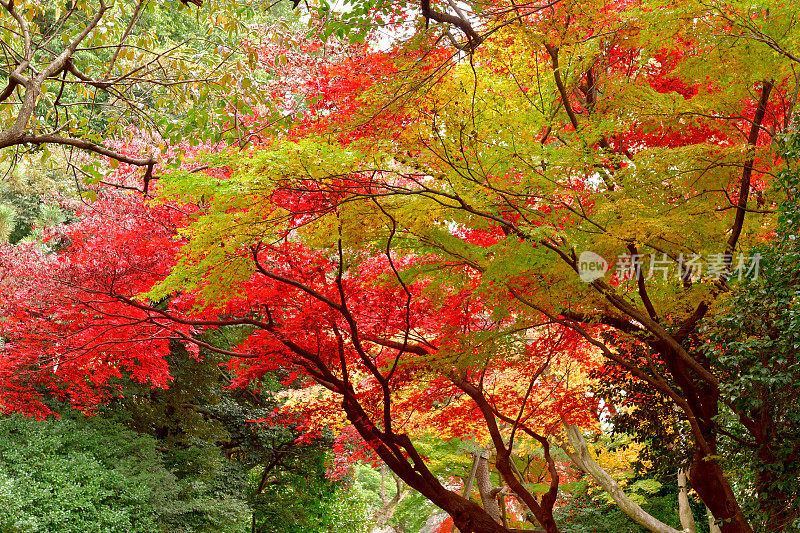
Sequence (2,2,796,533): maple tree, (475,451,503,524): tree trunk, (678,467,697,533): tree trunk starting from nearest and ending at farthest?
(2,2,796,533): maple tree, (678,467,697,533): tree trunk, (475,451,503,524): tree trunk

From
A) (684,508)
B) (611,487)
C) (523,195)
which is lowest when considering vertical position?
(684,508)

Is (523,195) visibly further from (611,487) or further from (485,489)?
(485,489)

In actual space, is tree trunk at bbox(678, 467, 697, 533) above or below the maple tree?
below

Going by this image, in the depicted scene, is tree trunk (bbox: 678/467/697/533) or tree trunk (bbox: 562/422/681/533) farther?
tree trunk (bbox: 678/467/697/533)

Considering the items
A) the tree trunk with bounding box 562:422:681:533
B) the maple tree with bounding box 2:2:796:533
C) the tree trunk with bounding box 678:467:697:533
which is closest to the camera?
the maple tree with bounding box 2:2:796:533

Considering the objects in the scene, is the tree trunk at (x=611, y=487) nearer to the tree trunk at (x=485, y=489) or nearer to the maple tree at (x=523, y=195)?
the maple tree at (x=523, y=195)

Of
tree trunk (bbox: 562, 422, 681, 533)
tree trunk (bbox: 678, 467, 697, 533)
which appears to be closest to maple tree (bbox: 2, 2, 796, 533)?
tree trunk (bbox: 562, 422, 681, 533)

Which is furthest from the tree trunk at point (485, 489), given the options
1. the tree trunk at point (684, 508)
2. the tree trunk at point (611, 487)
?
the tree trunk at point (684, 508)

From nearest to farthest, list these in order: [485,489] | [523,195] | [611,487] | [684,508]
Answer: [523,195] < [611,487] < [684,508] < [485,489]

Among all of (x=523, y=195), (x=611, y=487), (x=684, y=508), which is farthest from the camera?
(x=684, y=508)

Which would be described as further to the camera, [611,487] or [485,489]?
[485,489]

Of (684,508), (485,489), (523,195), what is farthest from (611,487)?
(523,195)

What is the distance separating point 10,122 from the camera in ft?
20.9

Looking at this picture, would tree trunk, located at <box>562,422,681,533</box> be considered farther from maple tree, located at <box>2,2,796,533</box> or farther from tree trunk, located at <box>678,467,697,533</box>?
maple tree, located at <box>2,2,796,533</box>
